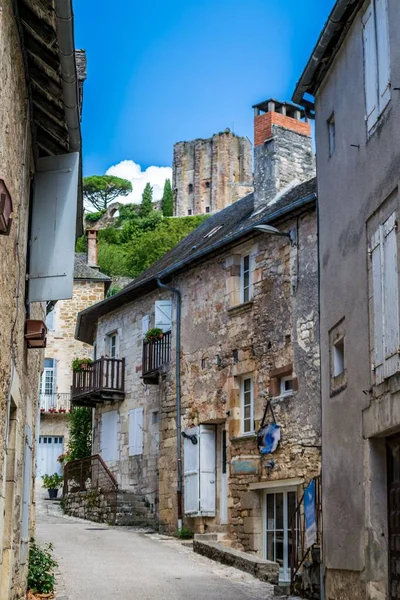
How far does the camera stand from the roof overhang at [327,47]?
378 inches

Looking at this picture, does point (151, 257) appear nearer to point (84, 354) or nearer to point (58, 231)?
point (84, 354)

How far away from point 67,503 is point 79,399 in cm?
275

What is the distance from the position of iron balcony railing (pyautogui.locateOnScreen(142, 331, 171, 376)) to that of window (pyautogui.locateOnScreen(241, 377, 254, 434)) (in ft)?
9.98

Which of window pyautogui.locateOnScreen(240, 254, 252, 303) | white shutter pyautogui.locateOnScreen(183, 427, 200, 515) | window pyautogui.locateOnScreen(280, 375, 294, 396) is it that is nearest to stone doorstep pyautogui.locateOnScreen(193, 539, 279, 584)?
white shutter pyautogui.locateOnScreen(183, 427, 200, 515)

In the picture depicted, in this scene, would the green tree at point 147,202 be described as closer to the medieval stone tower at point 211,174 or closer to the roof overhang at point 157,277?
the medieval stone tower at point 211,174

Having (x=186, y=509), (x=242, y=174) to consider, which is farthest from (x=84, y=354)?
(x=242, y=174)

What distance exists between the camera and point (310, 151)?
20.7 m

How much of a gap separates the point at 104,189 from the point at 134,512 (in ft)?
262

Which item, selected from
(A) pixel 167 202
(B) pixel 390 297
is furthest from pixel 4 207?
(A) pixel 167 202

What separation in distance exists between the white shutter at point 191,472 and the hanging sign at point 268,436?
2.27 metres

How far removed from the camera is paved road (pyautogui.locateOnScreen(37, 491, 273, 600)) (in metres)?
11.8

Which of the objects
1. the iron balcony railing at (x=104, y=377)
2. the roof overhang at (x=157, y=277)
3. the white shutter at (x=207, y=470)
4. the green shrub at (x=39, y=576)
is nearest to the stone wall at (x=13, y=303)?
the green shrub at (x=39, y=576)

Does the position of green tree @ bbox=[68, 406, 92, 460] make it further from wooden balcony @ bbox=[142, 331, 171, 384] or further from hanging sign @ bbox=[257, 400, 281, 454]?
hanging sign @ bbox=[257, 400, 281, 454]

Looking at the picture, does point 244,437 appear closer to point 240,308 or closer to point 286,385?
point 286,385
